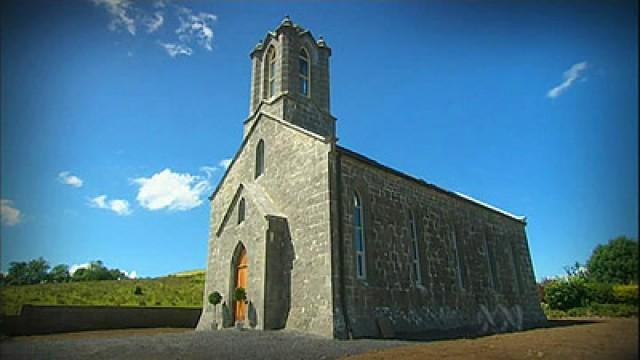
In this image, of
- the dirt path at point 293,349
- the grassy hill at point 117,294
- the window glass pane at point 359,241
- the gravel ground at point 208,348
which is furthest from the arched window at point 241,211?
the grassy hill at point 117,294

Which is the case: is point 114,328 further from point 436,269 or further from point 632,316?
point 632,316

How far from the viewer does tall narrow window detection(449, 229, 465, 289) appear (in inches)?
768

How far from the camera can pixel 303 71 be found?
23031mm

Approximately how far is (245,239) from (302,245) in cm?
316

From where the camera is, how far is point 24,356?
9.59m

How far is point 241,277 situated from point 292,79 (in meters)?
10.3

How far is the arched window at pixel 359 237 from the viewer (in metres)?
15.0

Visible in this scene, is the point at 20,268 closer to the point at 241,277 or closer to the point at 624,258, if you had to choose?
the point at 624,258

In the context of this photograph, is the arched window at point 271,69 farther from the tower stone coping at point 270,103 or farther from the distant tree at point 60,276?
the distant tree at point 60,276

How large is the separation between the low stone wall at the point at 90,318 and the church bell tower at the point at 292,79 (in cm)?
1042

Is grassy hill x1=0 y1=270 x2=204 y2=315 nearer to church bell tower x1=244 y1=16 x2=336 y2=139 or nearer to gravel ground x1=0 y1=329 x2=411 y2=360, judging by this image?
church bell tower x1=244 y1=16 x2=336 y2=139

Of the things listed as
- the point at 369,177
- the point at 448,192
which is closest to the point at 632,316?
the point at 369,177

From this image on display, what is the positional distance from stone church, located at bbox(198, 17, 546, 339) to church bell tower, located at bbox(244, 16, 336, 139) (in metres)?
0.07

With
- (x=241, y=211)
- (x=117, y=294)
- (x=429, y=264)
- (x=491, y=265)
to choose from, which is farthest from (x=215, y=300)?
(x=117, y=294)
